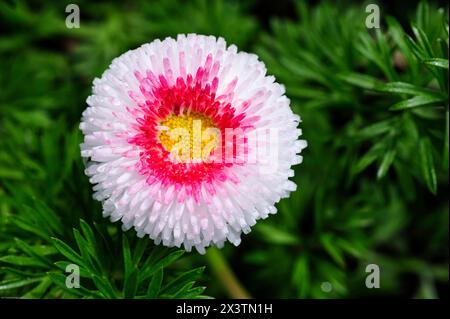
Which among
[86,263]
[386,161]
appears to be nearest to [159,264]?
[86,263]

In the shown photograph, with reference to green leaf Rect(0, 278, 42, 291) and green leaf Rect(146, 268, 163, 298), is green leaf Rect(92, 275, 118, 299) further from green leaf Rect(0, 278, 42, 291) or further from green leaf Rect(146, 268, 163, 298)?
green leaf Rect(0, 278, 42, 291)

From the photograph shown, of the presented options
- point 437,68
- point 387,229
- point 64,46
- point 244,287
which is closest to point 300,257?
point 244,287

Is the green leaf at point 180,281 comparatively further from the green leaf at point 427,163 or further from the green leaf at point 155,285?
the green leaf at point 427,163

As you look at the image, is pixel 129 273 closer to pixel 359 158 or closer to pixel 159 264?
pixel 159 264

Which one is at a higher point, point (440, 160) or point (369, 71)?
point (369, 71)

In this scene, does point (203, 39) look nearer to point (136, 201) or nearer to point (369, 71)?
point (136, 201)

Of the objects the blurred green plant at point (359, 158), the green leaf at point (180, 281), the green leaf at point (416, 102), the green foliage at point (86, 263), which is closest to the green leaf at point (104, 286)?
the green foliage at point (86, 263)
